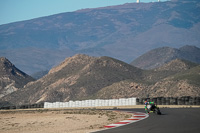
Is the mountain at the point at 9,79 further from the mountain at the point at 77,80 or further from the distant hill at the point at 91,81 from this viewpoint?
the distant hill at the point at 91,81

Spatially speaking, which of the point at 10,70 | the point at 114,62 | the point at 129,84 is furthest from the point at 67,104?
the point at 10,70

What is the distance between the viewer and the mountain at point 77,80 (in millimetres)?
120625

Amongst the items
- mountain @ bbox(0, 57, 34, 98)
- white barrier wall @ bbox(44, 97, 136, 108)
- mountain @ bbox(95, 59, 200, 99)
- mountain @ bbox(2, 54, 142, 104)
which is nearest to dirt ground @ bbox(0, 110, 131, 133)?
white barrier wall @ bbox(44, 97, 136, 108)

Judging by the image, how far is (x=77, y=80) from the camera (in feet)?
417

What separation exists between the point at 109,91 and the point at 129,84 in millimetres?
4938

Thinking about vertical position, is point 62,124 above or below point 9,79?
below

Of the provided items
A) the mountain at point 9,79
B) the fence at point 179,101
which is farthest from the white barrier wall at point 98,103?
the mountain at point 9,79

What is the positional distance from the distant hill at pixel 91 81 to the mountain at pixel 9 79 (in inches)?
233

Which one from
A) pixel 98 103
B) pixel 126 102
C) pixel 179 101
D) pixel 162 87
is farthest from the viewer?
pixel 162 87

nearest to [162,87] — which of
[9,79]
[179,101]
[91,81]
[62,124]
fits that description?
[91,81]

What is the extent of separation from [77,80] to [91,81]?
14.7ft

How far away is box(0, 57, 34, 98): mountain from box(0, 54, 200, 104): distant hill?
233 inches

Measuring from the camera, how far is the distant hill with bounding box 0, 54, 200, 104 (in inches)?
4213

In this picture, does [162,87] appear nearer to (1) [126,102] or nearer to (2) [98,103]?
(2) [98,103]
